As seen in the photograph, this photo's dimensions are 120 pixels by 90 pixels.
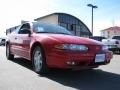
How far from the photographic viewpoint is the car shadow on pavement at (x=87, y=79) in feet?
17.6

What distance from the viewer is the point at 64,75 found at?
6.60 m

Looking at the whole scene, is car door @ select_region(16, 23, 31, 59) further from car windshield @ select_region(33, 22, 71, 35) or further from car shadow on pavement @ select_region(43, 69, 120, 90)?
car shadow on pavement @ select_region(43, 69, 120, 90)

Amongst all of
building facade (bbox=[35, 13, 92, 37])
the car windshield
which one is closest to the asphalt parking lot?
the car windshield

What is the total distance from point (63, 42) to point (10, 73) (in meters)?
1.90

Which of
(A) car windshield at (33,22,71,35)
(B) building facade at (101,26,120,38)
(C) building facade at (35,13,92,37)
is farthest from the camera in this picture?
(B) building facade at (101,26,120,38)

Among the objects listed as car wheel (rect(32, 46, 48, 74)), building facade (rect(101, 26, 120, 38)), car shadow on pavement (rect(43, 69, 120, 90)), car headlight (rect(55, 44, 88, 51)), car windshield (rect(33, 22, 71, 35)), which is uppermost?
building facade (rect(101, 26, 120, 38))

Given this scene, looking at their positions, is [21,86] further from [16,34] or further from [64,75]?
[16,34]

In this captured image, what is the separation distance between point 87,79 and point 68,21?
54.1m

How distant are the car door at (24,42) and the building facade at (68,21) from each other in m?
45.2

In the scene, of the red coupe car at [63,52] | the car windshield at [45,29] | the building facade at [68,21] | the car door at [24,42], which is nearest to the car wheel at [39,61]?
the red coupe car at [63,52]

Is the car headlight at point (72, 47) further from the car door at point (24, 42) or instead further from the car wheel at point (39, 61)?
the car door at point (24, 42)

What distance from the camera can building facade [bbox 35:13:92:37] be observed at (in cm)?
5700

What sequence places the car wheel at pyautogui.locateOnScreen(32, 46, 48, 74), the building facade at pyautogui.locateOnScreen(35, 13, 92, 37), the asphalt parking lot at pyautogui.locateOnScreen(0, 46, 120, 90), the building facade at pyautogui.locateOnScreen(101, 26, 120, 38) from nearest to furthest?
the asphalt parking lot at pyautogui.locateOnScreen(0, 46, 120, 90) → the car wheel at pyautogui.locateOnScreen(32, 46, 48, 74) → the building facade at pyautogui.locateOnScreen(35, 13, 92, 37) → the building facade at pyautogui.locateOnScreen(101, 26, 120, 38)

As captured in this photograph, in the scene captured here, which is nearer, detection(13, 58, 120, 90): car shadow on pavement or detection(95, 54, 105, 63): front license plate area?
detection(13, 58, 120, 90): car shadow on pavement
